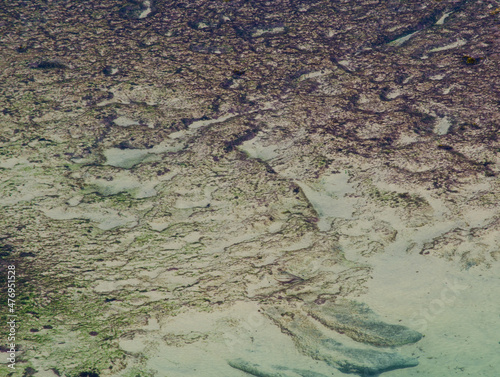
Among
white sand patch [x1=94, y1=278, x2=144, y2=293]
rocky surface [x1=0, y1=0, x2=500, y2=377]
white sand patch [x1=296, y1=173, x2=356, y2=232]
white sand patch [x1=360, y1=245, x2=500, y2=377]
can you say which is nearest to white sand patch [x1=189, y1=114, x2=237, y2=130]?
rocky surface [x1=0, y1=0, x2=500, y2=377]

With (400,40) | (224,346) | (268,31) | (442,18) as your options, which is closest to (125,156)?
(224,346)

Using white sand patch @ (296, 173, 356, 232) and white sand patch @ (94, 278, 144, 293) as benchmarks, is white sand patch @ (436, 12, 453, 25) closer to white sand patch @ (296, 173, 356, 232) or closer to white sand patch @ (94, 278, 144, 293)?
white sand patch @ (296, 173, 356, 232)

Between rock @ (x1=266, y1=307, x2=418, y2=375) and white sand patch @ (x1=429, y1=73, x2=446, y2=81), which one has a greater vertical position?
white sand patch @ (x1=429, y1=73, x2=446, y2=81)

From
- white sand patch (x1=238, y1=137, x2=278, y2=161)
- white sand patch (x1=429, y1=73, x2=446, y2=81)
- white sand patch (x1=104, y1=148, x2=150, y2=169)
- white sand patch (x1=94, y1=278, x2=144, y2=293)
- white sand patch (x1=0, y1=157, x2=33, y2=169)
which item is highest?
white sand patch (x1=429, y1=73, x2=446, y2=81)

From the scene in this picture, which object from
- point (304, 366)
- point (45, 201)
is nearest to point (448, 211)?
point (304, 366)

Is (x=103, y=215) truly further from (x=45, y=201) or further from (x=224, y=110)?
(x=224, y=110)

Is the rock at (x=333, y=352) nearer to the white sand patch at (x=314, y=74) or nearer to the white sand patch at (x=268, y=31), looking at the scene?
the white sand patch at (x=314, y=74)

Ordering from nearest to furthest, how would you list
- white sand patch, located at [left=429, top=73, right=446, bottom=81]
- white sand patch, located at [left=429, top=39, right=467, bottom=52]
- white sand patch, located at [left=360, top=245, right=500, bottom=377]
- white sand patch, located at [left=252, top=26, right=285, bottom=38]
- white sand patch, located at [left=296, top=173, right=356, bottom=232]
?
white sand patch, located at [left=360, top=245, right=500, bottom=377] < white sand patch, located at [left=296, top=173, right=356, bottom=232] < white sand patch, located at [left=429, top=73, right=446, bottom=81] < white sand patch, located at [left=429, top=39, right=467, bottom=52] < white sand patch, located at [left=252, top=26, right=285, bottom=38]
